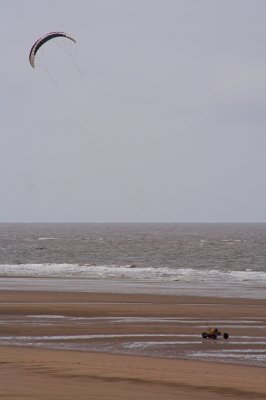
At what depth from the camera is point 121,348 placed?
18844 mm

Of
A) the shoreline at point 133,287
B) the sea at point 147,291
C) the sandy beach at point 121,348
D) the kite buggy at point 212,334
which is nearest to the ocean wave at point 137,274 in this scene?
the sea at point 147,291

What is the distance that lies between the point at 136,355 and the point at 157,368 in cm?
190

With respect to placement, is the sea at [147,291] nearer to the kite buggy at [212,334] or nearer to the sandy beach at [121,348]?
the sandy beach at [121,348]

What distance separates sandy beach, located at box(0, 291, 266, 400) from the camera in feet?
45.6

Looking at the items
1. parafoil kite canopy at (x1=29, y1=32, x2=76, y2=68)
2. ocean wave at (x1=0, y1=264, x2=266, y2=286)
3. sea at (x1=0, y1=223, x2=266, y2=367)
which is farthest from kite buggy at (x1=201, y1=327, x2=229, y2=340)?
ocean wave at (x1=0, y1=264, x2=266, y2=286)

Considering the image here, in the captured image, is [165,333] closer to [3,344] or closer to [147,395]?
[3,344]

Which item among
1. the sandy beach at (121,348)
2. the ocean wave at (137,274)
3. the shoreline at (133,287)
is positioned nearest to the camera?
the sandy beach at (121,348)

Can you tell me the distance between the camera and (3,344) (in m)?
19.2

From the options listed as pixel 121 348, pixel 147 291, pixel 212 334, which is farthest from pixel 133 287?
pixel 121 348

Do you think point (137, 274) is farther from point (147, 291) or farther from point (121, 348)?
point (121, 348)

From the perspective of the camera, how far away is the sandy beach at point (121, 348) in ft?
45.6

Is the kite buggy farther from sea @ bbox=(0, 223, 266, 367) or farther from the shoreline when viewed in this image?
the shoreline

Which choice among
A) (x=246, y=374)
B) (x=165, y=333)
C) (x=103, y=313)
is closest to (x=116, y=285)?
(x=103, y=313)

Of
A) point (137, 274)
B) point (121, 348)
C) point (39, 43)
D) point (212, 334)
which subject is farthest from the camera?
point (137, 274)
